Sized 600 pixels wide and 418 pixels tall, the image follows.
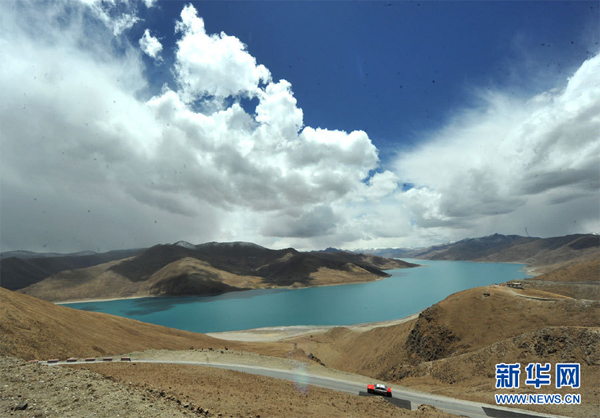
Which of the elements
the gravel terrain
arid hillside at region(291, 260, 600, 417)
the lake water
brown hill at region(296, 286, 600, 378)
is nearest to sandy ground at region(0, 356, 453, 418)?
the gravel terrain

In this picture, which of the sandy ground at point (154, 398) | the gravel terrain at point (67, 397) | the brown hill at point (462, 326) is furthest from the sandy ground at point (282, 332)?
the gravel terrain at point (67, 397)

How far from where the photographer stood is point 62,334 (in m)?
33.7

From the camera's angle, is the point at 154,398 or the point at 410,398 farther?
the point at 410,398

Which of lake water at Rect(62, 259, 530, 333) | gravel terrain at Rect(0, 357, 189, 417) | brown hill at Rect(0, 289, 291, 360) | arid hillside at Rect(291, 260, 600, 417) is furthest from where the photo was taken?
lake water at Rect(62, 259, 530, 333)

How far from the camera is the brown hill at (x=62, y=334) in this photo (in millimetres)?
27828

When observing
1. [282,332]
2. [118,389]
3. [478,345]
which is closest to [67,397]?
[118,389]

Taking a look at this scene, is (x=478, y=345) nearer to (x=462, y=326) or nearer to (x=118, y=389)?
(x=462, y=326)

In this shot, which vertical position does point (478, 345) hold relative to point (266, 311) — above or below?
above

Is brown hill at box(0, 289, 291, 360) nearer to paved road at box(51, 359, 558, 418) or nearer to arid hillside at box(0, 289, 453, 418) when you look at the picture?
arid hillside at box(0, 289, 453, 418)

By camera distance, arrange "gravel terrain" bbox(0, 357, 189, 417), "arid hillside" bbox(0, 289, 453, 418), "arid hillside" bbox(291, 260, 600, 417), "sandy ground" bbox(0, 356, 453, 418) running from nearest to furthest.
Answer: "gravel terrain" bbox(0, 357, 189, 417) < "sandy ground" bbox(0, 356, 453, 418) < "arid hillside" bbox(0, 289, 453, 418) < "arid hillside" bbox(291, 260, 600, 417)

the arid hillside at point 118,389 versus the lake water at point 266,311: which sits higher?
the arid hillside at point 118,389

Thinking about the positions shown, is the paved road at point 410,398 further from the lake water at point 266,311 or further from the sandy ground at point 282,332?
the lake water at point 266,311

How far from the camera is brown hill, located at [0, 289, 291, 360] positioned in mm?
27828

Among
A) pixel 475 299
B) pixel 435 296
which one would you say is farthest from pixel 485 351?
pixel 435 296
